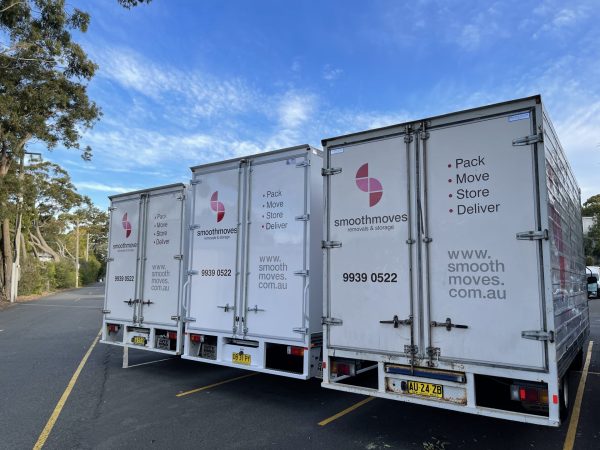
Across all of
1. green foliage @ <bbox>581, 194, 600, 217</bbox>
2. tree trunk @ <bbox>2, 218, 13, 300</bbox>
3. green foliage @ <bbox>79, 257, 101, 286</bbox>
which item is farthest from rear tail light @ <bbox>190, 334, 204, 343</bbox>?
green foliage @ <bbox>581, 194, 600, 217</bbox>

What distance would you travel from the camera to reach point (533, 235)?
412 cm

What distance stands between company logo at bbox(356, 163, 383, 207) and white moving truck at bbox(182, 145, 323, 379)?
971 millimetres

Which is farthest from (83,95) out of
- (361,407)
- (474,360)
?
(474,360)

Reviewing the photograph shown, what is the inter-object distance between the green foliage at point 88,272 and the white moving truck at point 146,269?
55.3 metres

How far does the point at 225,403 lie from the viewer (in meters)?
6.52

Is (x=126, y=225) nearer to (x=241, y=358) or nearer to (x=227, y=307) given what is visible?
(x=227, y=307)

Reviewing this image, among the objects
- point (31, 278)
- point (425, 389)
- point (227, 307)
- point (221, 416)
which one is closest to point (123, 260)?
point (227, 307)

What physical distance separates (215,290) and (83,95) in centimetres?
1865

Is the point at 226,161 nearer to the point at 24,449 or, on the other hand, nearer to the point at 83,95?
the point at 24,449

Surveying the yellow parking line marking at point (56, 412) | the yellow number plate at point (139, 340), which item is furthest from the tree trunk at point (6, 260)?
the yellow number plate at point (139, 340)

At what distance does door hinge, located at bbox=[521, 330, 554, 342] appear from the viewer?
400cm

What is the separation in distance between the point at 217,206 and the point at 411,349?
12.5 ft

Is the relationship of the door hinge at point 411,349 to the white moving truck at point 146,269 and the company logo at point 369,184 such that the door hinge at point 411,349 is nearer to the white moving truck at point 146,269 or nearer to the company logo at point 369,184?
the company logo at point 369,184

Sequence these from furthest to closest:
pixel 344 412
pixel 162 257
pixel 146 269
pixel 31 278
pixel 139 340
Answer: pixel 31 278
pixel 146 269
pixel 139 340
pixel 162 257
pixel 344 412
